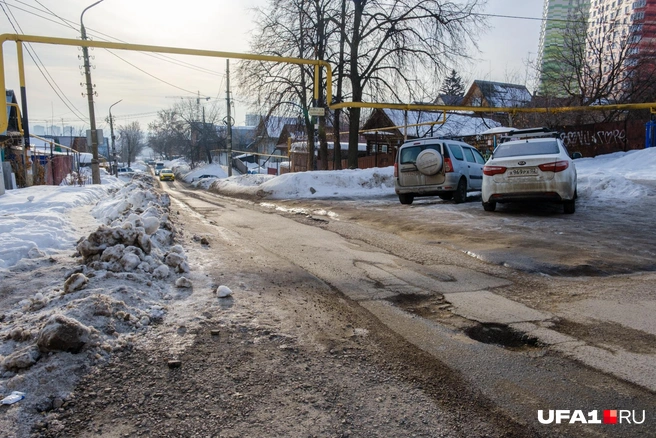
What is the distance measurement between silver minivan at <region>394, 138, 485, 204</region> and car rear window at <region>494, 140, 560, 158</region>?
2122 millimetres

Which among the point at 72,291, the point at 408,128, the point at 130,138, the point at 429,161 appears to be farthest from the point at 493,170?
the point at 130,138

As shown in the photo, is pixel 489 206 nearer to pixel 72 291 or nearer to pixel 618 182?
pixel 618 182

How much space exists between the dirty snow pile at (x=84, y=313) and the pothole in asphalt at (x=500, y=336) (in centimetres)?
258

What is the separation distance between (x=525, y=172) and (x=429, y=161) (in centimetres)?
340

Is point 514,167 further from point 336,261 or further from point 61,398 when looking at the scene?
point 61,398

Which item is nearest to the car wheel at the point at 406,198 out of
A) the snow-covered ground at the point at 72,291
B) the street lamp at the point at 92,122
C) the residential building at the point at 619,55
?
the snow-covered ground at the point at 72,291

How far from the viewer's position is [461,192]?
12469mm

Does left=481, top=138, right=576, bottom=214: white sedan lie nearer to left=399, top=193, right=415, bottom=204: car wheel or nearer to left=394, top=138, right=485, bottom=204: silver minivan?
left=394, top=138, right=485, bottom=204: silver minivan

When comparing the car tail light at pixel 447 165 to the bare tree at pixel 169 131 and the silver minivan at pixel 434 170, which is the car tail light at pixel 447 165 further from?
the bare tree at pixel 169 131

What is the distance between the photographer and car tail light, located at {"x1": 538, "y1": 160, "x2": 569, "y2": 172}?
28.9 feet

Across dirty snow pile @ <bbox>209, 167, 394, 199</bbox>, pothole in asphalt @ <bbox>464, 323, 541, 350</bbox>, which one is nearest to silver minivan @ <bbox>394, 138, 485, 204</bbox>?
dirty snow pile @ <bbox>209, 167, 394, 199</bbox>

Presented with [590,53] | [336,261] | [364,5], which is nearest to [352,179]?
[364,5]

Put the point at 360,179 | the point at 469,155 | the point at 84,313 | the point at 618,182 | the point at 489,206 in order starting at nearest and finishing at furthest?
the point at 84,313, the point at 489,206, the point at 618,182, the point at 469,155, the point at 360,179

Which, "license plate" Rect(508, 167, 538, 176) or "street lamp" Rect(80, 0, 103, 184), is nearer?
"license plate" Rect(508, 167, 538, 176)
